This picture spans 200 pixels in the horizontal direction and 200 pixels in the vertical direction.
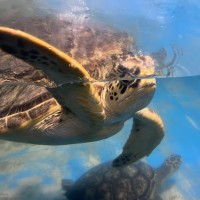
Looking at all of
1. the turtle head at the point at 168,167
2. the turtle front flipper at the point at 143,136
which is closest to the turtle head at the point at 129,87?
the turtle front flipper at the point at 143,136

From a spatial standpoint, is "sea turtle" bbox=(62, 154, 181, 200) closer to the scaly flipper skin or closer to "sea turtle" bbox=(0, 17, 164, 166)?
"sea turtle" bbox=(0, 17, 164, 166)

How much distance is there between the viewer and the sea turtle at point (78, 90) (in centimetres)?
336

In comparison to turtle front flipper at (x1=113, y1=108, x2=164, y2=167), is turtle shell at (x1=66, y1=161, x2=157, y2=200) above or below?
below

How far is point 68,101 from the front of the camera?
352cm

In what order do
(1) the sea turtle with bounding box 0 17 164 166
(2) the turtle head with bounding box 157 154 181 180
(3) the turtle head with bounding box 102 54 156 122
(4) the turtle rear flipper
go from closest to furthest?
(1) the sea turtle with bounding box 0 17 164 166 → (3) the turtle head with bounding box 102 54 156 122 → (4) the turtle rear flipper → (2) the turtle head with bounding box 157 154 181 180

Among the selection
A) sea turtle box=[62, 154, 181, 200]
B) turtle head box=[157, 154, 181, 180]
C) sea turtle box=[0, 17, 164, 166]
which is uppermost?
sea turtle box=[0, 17, 164, 166]

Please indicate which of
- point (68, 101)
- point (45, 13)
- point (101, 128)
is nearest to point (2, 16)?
point (45, 13)

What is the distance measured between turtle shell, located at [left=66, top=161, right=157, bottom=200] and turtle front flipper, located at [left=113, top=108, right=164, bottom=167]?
2.13 ft

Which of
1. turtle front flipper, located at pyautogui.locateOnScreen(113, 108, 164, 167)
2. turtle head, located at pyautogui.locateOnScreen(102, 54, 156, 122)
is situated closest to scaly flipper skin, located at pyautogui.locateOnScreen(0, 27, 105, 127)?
turtle head, located at pyautogui.locateOnScreen(102, 54, 156, 122)

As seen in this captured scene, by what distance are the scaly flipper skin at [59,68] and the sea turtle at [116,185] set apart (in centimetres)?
234

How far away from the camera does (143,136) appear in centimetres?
517

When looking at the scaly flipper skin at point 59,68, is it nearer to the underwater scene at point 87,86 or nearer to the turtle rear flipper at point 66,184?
the underwater scene at point 87,86

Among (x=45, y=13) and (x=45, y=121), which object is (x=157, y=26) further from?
(x=45, y=121)

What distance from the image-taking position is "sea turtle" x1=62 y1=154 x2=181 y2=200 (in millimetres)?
5797
